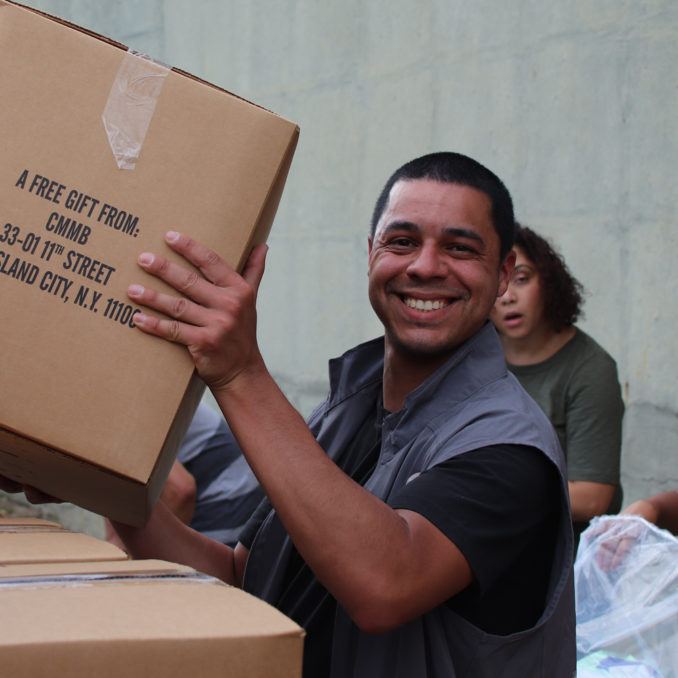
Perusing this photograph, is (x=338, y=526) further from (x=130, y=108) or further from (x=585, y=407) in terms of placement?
(x=585, y=407)

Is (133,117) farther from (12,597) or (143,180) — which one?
(12,597)

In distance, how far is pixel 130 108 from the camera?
61.2 inches

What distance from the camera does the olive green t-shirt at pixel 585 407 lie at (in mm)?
3248

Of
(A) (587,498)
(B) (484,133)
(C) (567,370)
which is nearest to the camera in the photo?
(A) (587,498)

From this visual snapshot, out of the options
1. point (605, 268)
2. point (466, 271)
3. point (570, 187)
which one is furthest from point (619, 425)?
point (466, 271)

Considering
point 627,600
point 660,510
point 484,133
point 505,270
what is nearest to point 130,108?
point 505,270

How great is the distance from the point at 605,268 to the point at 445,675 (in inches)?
93.8

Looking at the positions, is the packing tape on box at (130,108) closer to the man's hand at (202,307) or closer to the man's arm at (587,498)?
the man's hand at (202,307)

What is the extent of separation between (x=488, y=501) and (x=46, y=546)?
0.60m

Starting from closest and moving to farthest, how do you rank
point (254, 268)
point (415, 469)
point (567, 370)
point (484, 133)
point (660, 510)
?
point (254, 268) < point (415, 469) < point (660, 510) < point (567, 370) < point (484, 133)

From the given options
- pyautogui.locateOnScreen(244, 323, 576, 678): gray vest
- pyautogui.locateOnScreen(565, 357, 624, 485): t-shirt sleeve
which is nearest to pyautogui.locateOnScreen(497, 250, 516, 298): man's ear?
pyautogui.locateOnScreen(244, 323, 576, 678): gray vest

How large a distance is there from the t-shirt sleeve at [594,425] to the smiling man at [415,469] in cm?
132

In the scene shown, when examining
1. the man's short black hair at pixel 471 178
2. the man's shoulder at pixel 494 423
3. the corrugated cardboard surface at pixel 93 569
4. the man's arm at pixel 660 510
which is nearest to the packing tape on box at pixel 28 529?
the corrugated cardboard surface at pixel 93 569

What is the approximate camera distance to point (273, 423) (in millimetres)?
1566
